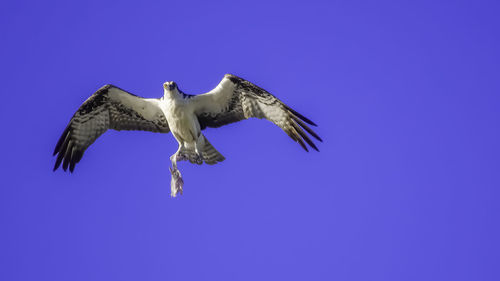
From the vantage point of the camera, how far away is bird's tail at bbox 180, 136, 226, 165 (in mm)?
12305

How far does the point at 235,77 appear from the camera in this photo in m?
11.9

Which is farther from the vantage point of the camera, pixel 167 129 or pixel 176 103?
pixel 167 129

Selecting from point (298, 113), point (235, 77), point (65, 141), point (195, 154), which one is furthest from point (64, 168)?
point (298, 113)

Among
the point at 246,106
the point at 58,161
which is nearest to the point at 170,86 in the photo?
the point at 246,106

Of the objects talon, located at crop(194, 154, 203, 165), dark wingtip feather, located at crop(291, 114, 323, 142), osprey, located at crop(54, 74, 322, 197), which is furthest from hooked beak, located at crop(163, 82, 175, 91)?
dark wingtip feather, located at crop(291, 114, 323, 142)

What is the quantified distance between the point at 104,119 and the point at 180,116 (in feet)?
5.22

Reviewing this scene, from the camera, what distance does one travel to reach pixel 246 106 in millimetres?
12109

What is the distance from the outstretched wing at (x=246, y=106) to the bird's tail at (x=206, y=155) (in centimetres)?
62

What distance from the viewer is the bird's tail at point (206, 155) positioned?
12305 mm

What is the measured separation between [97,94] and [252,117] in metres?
2.84

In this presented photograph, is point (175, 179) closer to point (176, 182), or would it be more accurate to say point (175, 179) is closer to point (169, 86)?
point (176, 182)

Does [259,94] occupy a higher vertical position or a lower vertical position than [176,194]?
higher

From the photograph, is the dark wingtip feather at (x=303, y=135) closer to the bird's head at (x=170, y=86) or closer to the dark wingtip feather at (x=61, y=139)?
the bird's head at (x=170, y=86)

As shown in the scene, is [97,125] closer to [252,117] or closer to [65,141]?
[65,141]
